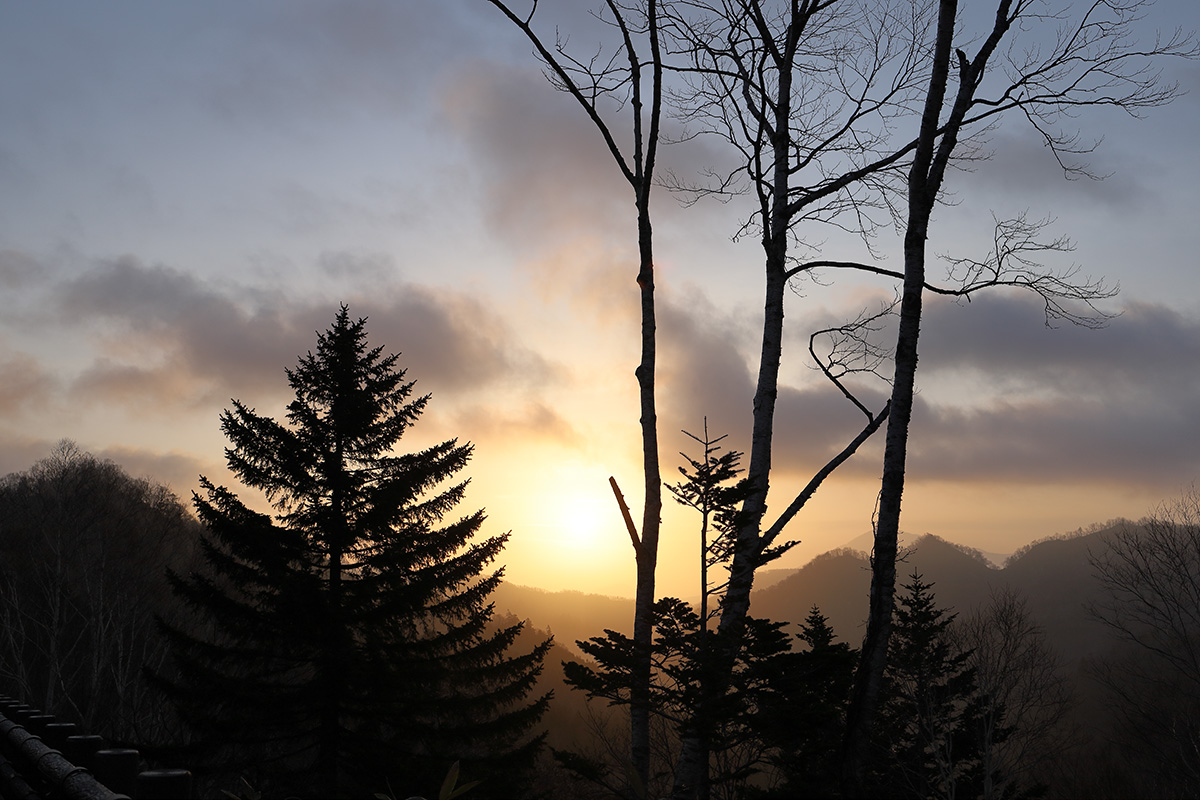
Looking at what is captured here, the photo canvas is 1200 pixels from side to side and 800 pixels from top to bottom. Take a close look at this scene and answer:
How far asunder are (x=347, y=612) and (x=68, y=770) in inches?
433

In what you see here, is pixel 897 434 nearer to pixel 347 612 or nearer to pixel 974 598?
pixel 347 612

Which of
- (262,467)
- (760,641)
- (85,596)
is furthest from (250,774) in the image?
(85,596)

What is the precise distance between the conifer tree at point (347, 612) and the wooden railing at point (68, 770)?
8.45 m

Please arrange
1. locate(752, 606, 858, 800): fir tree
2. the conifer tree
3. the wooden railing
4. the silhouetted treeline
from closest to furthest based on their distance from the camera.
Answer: the wooden railing → locate(752, 606, 858, 800): fir tree → the silhouetted treeline → the conifer tree

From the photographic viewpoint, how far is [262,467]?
47.5 ft

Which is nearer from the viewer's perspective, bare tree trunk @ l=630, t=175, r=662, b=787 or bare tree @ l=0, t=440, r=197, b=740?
bare tree trunk @ l=630, t=175, r=662, b=787

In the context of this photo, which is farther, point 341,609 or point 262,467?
point 262,467

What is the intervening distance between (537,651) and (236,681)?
18.8ft

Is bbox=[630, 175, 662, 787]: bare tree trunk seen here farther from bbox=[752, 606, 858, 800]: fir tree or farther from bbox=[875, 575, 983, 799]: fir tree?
bbox=[875, 575, 983, 799]: fir tree

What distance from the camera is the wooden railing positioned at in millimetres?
2488

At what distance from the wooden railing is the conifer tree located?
8.45m

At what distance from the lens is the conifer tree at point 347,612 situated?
13289 mm

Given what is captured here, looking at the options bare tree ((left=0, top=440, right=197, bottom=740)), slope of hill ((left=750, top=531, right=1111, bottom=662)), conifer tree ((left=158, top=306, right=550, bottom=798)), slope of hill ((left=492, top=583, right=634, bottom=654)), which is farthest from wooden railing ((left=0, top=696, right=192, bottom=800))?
slope of hill ((left=750, top=531, right=1111, bottom=662))

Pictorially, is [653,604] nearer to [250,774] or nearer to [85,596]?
[250,774]
